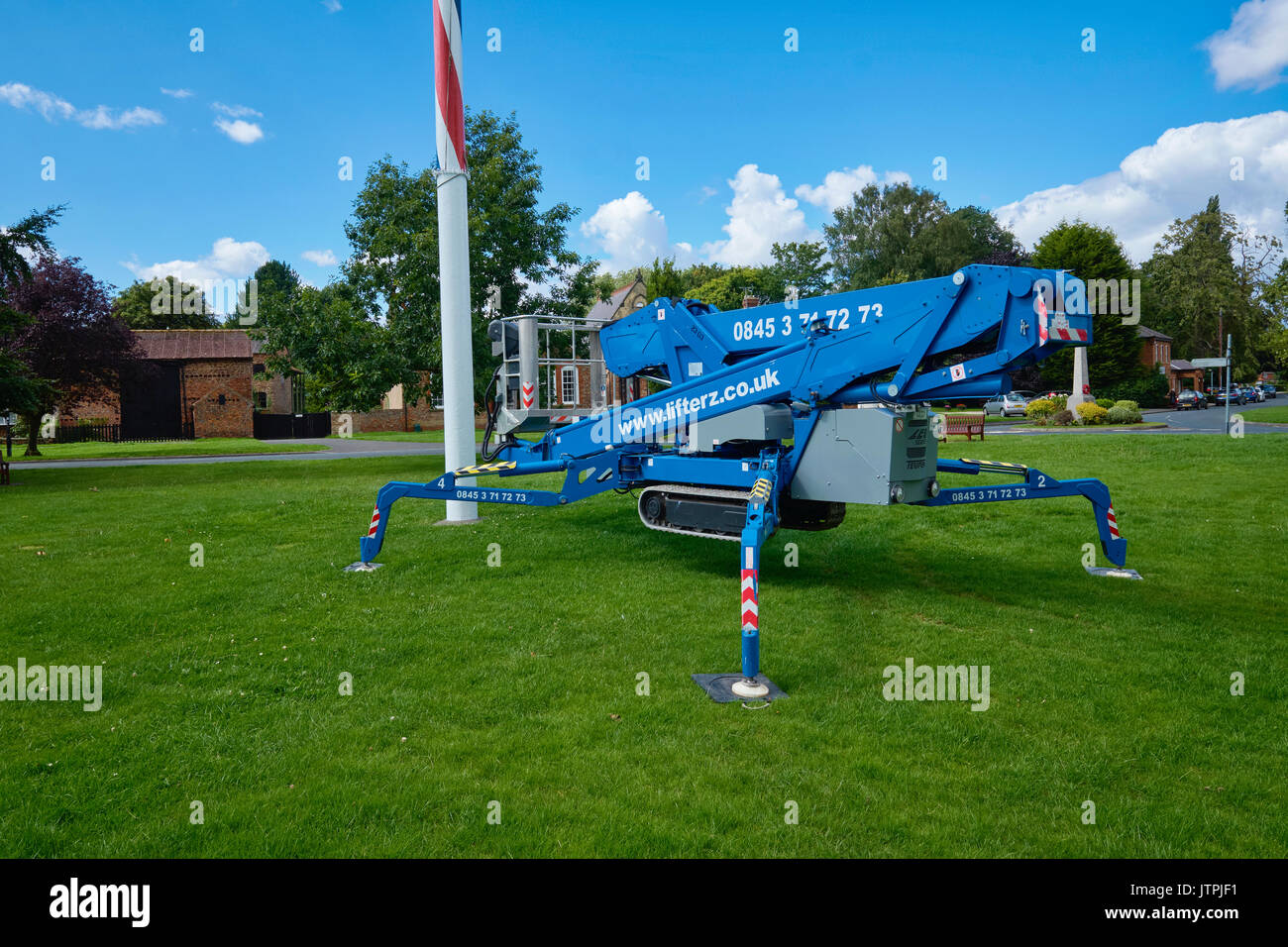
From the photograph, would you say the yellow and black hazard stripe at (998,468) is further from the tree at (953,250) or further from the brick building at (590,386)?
the tree at (953,250)

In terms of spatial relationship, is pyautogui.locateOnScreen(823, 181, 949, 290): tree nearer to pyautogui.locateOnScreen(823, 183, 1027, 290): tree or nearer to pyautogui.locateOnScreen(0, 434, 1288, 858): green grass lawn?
pyautogui.locateOnScreen(823, 183, 1027, 290): tree

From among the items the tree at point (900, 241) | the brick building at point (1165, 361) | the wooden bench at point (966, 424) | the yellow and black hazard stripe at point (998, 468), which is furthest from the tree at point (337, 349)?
the brick building at point (1165, 361)

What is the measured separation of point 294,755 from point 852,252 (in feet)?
230

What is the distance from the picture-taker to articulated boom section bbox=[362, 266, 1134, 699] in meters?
6.41

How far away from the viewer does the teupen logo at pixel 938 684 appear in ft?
17.6

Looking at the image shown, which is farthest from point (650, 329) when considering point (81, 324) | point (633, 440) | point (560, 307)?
point (81, 324)

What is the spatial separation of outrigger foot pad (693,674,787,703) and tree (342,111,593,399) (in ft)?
50.2

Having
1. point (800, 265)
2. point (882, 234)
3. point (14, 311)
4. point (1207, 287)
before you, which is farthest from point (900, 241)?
point (14, 311)

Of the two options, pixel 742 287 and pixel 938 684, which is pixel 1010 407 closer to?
pixel 742 287

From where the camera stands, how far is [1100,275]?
5009 centimetres

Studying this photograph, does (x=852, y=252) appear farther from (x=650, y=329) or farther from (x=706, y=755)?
(x=706, y=755)

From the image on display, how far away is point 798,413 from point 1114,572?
4259mm

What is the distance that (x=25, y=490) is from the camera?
718 inches
